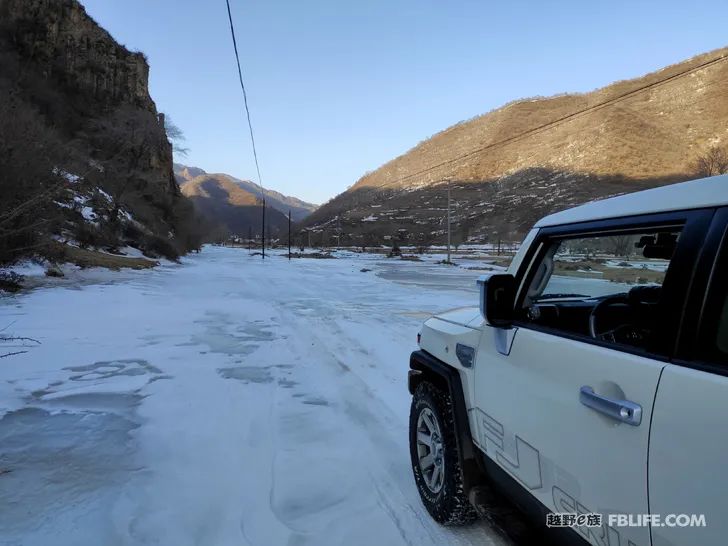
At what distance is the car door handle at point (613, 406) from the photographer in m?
1.42

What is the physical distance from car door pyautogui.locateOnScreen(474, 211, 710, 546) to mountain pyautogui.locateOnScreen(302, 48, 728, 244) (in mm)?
84299

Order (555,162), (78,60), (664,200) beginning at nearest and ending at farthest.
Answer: (664,200)
(78,60)
(555,162)

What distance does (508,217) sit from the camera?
358 feet

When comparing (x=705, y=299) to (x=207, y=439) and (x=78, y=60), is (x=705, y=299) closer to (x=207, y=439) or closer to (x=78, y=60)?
(x=207, y=439)

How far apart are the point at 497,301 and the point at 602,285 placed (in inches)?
31.7

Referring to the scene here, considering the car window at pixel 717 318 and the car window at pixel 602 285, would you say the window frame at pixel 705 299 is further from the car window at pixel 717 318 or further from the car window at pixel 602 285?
the car window at pixel 602 285

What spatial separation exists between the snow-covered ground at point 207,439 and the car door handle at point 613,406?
1435 mm

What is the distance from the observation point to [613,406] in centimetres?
150

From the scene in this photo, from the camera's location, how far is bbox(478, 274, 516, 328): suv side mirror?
2.26 m

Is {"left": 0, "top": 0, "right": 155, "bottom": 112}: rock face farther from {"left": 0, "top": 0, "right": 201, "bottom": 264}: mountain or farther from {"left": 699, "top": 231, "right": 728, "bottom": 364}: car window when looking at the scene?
{"left": 699, "top": 231, "right": 728, "bottom": 364}: car window

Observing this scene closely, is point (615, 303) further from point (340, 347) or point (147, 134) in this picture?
point (147, 134)

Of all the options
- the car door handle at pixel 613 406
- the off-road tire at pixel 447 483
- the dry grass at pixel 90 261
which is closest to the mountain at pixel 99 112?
the dry grass at pixel 90 261

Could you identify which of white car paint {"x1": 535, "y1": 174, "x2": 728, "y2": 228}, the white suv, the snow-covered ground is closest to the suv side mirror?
the white suv

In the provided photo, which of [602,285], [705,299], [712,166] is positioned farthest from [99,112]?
[712,166]
